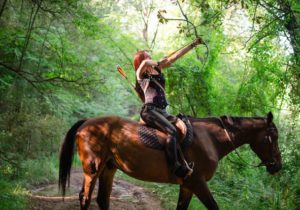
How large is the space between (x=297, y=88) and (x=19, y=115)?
281 inches

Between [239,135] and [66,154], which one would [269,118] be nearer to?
[239,135]

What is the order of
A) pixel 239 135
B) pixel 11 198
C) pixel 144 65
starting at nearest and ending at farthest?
pixel 144 65 → pixel 239 135 → pixel 11 198

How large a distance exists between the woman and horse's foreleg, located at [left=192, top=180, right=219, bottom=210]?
0.28 m

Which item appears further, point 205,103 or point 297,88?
point 205,103

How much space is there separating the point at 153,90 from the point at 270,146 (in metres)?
2.00

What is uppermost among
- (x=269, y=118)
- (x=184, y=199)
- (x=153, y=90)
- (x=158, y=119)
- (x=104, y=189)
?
(x=153, y=90)

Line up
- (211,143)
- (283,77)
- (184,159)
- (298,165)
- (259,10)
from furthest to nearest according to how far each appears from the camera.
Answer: (259,10), (283,77), (298,165), (211,143), (184,159)

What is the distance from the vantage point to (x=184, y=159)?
480cm

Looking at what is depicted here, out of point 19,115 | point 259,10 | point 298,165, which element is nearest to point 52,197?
point 19,115

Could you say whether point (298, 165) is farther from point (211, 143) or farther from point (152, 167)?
point (152, 167)

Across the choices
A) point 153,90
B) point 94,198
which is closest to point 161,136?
point 153,90

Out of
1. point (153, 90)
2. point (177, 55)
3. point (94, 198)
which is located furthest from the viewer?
point (94, 198)

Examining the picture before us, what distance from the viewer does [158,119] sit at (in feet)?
15.8

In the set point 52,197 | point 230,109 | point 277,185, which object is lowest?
→ point 52,197
